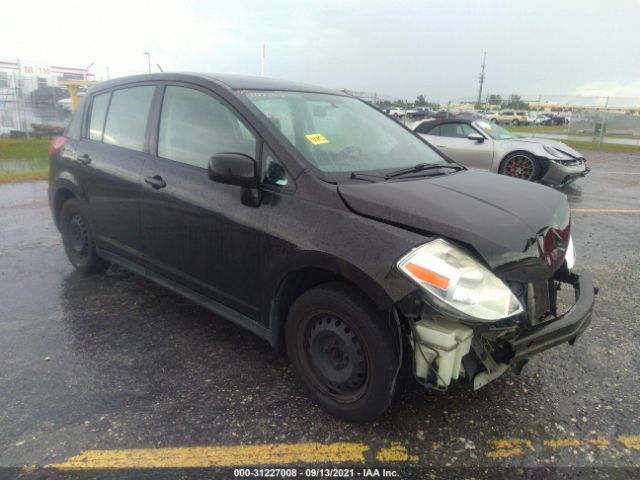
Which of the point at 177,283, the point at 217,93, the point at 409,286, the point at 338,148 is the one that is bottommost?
the point at 177,283

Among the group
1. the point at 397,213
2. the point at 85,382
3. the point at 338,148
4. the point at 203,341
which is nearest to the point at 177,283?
the point at 203,341

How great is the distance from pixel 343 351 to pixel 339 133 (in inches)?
57.2

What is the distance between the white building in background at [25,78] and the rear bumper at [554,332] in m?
17.2

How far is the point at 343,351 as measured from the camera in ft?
8.25

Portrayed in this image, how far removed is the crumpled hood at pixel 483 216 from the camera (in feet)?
7.43

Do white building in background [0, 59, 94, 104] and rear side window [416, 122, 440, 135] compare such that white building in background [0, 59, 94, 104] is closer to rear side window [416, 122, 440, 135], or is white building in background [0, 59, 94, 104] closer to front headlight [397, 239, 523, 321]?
rear side window [416, 122, 440, 135]

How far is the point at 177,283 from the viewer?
3.45m

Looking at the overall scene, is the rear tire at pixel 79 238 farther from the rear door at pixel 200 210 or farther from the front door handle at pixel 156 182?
the front door handle at pixel 156 182

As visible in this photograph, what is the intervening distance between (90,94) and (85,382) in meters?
2.78

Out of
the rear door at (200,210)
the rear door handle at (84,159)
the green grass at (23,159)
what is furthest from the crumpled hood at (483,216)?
the green grass at (23,159)

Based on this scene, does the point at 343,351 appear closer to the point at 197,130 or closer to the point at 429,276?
the point at 429,276

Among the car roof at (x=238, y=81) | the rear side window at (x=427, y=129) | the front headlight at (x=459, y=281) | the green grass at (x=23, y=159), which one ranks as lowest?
the green grass at (x=23, y=159)

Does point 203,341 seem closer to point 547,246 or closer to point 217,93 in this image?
point 217,93

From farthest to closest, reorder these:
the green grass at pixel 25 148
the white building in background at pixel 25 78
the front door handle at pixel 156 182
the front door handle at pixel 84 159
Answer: the white building in background at pixel 25 78 < the green grass at pixel 25 148 < the front door handle at pixel 84 159 < the front door handle at pixel 156 182
